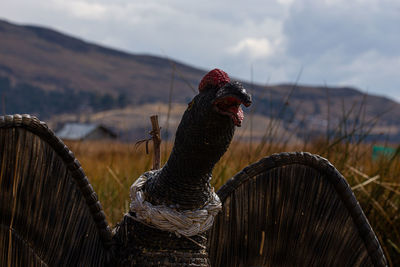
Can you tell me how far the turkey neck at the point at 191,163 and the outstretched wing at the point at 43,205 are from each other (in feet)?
0.50

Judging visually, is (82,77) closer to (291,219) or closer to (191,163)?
(291,219)

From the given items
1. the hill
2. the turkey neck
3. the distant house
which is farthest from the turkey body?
the hill

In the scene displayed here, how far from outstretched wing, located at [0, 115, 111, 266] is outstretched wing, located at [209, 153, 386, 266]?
327 millimetres

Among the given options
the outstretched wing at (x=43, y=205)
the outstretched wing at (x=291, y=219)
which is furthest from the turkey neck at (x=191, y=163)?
the outstretched wing at (x=291, y=219)

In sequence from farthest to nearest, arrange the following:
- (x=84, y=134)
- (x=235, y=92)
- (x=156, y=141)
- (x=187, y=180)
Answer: (x=84, y=134), (x=156, y=141), (x=187, y=180), (x=235, y=92)

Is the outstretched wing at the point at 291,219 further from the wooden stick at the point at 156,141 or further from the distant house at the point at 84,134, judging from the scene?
the distant house at the point at 84,134

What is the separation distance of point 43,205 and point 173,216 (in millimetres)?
257

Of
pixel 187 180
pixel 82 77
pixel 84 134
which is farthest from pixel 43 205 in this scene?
pixel 82 77

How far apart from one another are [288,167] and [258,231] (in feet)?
0.59

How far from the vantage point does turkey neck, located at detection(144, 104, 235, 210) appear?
33.1 inches

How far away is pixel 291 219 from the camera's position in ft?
4.10

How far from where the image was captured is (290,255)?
1260 mm

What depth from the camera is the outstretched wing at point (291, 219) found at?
1209 mm

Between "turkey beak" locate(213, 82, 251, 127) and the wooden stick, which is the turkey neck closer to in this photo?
"turkey beak" locate(213, 82, 251, 127)
